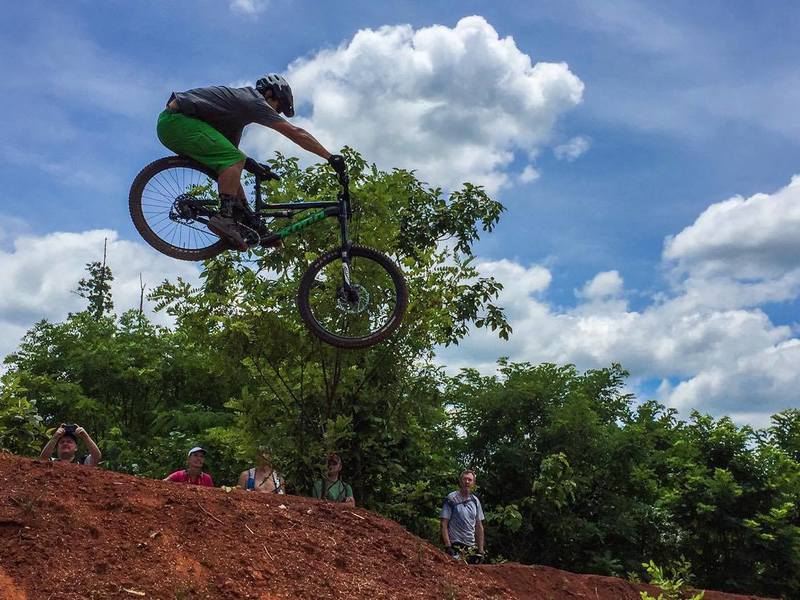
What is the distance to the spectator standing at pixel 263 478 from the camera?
9992 mm

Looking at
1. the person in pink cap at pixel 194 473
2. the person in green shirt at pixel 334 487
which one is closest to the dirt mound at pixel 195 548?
the person in green shirt at pixel 334 487

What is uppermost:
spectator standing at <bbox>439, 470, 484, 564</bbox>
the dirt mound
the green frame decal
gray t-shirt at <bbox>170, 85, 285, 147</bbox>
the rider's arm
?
gray t-shirt at <bbox>170, 85, 285, 147</bbox>

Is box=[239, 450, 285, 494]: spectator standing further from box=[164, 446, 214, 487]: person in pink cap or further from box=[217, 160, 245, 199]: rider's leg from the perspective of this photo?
box=[217, 160, 245, 199]: rider's leg

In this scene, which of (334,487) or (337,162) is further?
(334,487)

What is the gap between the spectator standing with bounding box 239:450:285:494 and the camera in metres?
9.99

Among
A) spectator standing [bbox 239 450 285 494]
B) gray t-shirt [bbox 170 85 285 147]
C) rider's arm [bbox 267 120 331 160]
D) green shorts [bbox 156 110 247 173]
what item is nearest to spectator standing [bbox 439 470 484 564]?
spectator standing [bbox 239 450 285 494]

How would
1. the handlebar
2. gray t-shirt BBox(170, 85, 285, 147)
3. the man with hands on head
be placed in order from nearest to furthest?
gray t-shirt BBox(170, 85, 285, 147) → the handlebar → the man with hands on head

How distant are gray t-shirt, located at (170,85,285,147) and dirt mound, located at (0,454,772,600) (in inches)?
133

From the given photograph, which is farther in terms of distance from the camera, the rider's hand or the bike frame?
the bike frame

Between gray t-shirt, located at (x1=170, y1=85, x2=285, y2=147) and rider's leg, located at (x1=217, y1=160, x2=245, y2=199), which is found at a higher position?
gray t-shirt, located at (x1=170, y1=85, x2=285, y2=147)

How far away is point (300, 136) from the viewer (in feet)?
23.2

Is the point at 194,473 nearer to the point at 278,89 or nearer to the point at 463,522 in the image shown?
the point at 463,522

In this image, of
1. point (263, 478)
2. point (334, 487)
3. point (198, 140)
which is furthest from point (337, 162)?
point (263, 478)

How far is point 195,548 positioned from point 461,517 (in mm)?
3887
